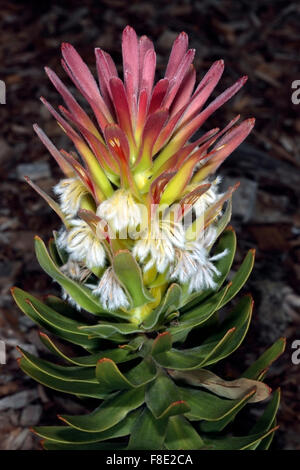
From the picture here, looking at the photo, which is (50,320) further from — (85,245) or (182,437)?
(182,437)

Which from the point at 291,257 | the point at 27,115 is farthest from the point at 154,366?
the point at 27,115

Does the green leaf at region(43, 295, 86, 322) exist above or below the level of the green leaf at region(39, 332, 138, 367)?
below
